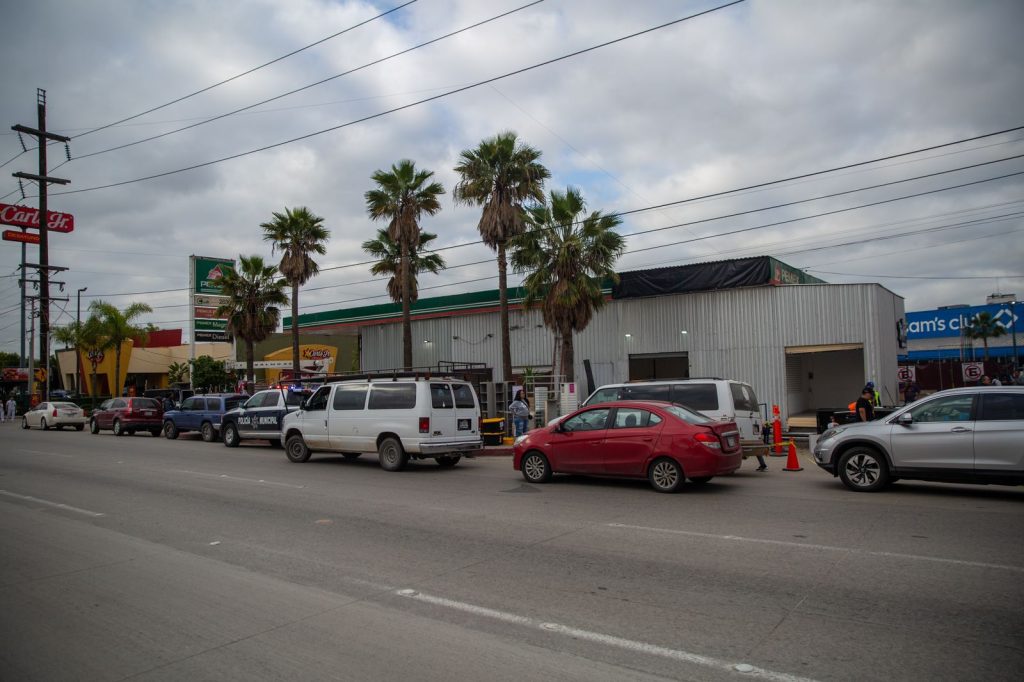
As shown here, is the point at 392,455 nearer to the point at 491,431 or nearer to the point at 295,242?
the point at 491,431

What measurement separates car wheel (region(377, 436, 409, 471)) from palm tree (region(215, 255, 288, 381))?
66.2ft

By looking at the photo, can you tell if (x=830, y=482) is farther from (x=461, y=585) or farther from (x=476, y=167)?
(x=476, y=167)

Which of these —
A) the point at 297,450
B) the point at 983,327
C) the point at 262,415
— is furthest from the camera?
the point at 983,327

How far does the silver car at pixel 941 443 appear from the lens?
9633mm

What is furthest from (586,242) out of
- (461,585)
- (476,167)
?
(461,585)

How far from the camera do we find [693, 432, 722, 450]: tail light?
10.7 m

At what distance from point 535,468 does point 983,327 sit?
49.6 metres

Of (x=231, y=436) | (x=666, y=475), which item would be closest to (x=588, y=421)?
(x=666, y=475)

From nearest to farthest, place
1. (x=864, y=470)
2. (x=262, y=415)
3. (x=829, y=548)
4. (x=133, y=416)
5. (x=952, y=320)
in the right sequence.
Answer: (x=829, y=548)
(x=864, y=470)
(x=262, y=415)
(x=133, y=416)
(x=952, y=320)

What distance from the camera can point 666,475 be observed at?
10984 mm

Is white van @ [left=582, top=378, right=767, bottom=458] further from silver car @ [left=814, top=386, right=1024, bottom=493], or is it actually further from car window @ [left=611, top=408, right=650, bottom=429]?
silver car @ [left=814, top=386, right=1024, bottom=493]

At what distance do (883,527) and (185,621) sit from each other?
25.1ft

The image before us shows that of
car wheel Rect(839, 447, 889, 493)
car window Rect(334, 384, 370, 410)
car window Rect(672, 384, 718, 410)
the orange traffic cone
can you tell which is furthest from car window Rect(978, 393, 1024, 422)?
car window Rect(334, 384, 370, 410)

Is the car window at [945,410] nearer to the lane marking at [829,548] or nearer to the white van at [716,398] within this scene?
the white van at [716,398]
